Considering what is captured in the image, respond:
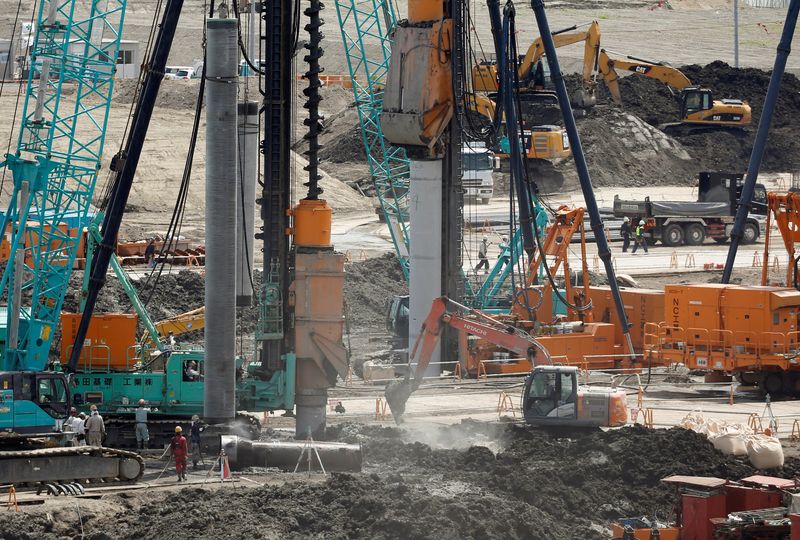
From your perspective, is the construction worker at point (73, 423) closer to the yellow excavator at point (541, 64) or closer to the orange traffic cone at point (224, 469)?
the orange traffic cone at point (224, 469)

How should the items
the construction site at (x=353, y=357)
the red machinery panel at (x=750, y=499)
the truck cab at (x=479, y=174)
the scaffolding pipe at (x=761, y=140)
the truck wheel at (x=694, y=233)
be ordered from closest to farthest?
the red machinery panel at (x=750, y=499) < the construction site at (x=353, y=357) < the scaffolding pipe at (x=761, y=140) < the truck wheel at (x=694, y=233) < the truck cab at (x=479, y=174)

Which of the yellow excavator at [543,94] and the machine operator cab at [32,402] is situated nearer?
the machine operator cab at [32,402]

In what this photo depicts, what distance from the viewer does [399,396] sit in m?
38.7

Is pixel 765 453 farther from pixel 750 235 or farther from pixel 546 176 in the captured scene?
pixel 546 176

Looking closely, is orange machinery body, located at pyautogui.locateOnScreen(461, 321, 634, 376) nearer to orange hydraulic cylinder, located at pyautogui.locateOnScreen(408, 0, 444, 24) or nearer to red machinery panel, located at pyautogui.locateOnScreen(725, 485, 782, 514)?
orange hydraulic cylinder, located at pyautogui.locateOnScreen(408, 0, 444, 24)

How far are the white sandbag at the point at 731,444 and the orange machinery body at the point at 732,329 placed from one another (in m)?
8.75

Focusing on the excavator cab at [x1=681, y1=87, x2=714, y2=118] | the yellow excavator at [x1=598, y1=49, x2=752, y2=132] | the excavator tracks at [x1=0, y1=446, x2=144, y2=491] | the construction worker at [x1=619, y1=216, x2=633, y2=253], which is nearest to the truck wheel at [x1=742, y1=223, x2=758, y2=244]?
the construction worker at [x1=619, y1=216, x2=633, y2=253]

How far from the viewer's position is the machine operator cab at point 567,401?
115 ft

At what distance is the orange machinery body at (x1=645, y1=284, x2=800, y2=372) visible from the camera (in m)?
42.7

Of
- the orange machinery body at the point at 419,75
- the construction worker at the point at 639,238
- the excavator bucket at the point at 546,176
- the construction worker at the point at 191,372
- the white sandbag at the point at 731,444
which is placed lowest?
the white sandbag at the point at 731,444

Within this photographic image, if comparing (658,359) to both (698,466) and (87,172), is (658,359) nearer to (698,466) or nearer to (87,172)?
(698,466)

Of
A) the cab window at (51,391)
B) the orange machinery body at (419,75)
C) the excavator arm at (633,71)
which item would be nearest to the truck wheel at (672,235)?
the excavator arm at (633,71)

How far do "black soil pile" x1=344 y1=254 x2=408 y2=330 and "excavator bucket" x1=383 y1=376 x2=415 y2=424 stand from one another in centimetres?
1763

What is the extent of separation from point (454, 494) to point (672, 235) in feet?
147
